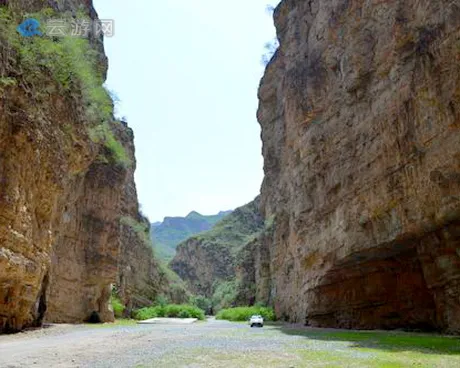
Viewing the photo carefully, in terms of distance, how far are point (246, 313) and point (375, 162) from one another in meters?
36.6

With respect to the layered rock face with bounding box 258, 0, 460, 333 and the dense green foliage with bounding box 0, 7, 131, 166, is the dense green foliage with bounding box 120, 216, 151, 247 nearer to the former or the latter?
the layered rock face with bounding box 258, 0, 460, 333

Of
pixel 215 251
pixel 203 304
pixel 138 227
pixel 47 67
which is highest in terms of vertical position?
pixel 215 251

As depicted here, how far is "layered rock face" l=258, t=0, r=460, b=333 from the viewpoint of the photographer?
850 inches

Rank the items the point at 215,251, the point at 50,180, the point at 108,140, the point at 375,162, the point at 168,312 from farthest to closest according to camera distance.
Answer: the point at 215,251 < the point at 168,312 < the point at 108,140 < the point at 375,162 < the point at 50,180

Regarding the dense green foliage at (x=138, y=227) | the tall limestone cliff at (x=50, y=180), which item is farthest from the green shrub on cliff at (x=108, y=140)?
the dense green foliage at (x=138, y=227)

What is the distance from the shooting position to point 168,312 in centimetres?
5953

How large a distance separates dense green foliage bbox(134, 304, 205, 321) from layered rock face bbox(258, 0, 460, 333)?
20311 millimetres

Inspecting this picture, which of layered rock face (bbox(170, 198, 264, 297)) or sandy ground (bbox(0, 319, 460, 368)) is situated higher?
layered rock face (bbox(170, 198, 264, 297))

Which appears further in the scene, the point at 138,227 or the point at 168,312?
the point at 138,227

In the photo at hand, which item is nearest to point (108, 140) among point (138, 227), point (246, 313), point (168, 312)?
point (168, 312)

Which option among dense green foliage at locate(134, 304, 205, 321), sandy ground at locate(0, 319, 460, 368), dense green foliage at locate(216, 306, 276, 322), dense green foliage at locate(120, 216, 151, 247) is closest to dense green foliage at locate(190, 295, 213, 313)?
dense green foliage at locate(120, 216, 151, 247)

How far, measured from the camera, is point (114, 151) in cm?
4241

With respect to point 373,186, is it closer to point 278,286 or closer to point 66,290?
point 66,290

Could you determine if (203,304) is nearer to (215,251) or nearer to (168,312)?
(215,251)
